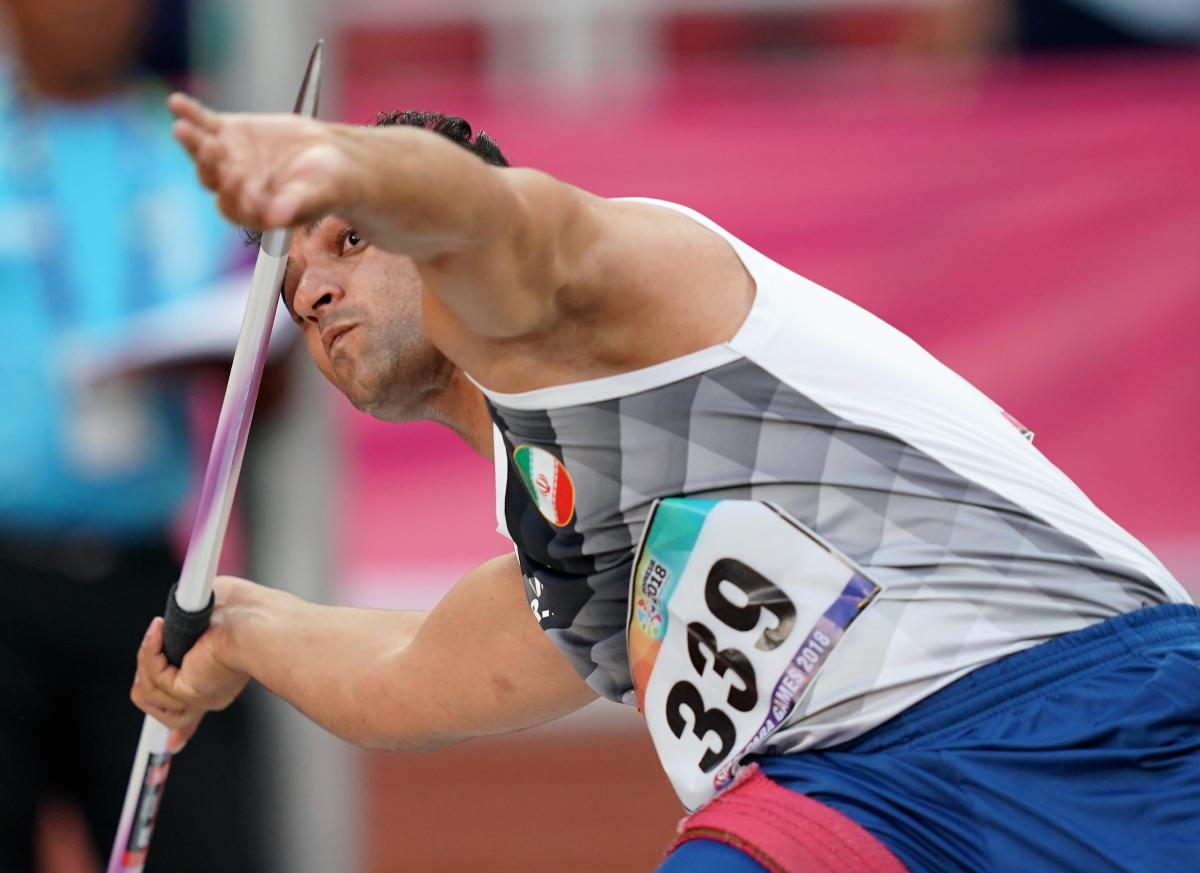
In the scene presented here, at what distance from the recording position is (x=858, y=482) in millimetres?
2820

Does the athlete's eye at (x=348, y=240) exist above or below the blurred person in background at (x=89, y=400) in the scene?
above

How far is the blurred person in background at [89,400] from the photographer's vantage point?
4.84 m

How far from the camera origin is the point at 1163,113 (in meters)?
5.88

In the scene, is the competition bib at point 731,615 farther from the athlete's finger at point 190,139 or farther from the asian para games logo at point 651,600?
the athlete's finger at point 190,139

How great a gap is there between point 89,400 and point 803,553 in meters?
2.64

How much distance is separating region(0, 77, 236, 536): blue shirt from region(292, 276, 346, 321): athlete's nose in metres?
1.92

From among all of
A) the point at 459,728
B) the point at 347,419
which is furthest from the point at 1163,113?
the point at 459,728


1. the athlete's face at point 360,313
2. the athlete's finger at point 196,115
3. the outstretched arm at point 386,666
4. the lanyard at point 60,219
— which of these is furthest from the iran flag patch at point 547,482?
the lanyard at point 60,219

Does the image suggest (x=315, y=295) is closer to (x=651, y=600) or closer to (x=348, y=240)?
(x=348, y=240)

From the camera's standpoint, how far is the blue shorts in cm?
269

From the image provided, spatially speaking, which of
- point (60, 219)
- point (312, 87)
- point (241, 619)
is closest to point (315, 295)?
point (312, 87)

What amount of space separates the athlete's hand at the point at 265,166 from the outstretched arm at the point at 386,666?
1.24m

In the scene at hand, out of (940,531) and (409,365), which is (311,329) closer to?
(409,365)

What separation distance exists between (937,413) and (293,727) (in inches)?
109
